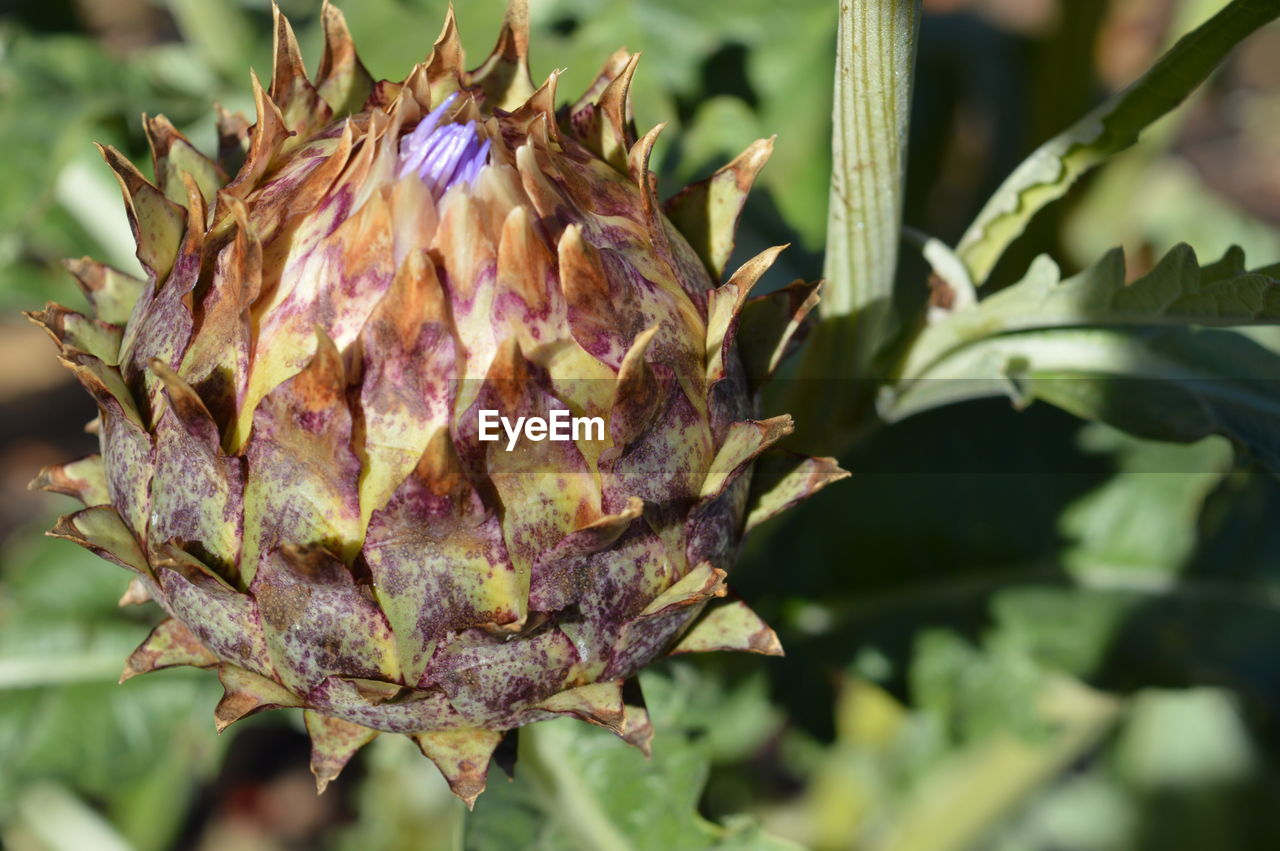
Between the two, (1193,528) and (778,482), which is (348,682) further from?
(1193,528)

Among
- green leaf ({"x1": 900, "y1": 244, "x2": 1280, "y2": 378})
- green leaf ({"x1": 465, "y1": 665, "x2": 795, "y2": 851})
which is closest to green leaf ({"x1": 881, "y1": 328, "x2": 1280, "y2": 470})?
green leaf ({"x1": 900, "y1": 244, "x2": 1280, "y2": 378})

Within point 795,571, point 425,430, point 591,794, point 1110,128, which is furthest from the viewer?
point 795,571

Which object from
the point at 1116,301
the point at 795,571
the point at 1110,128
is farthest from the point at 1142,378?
the point at 795,571

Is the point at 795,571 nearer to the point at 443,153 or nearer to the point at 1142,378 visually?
the point at 1142,378

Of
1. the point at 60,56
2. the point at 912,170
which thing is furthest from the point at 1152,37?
the point at 60,56

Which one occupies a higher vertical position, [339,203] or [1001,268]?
[339,203]

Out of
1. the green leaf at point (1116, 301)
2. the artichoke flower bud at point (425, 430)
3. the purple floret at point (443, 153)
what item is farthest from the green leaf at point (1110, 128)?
the purple floret at point (443, 153)
